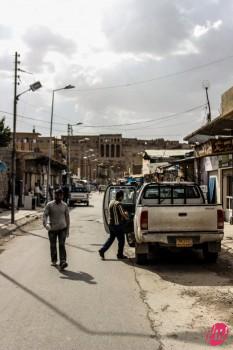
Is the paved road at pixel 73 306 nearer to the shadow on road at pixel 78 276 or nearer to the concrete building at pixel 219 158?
the shadow on road at pixel 78 276

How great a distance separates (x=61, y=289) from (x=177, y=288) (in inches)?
80.4

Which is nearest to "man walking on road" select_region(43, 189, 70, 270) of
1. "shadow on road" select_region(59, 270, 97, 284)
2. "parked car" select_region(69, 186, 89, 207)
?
"shadow on road" select_region(59, 270, 97, 284)

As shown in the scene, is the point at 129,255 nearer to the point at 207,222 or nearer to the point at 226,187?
the point at 207,222

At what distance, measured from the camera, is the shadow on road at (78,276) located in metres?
9.94

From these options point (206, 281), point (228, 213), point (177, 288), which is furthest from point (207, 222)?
point (228, 213)

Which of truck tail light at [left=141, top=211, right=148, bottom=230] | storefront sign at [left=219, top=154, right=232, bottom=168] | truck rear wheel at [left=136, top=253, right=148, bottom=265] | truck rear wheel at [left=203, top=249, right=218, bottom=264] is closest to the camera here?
truck tail light at [left=141, top=211, right=148, bottom=230]

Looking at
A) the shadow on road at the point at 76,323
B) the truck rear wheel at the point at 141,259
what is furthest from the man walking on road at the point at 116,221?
the shadow on road at the point at 76,323

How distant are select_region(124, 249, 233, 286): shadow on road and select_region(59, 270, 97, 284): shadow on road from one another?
4.85ft

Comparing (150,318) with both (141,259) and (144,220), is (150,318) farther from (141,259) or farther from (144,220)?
(141,259)

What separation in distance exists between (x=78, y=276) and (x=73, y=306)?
8.88 ft

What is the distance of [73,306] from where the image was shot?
25.3 feet

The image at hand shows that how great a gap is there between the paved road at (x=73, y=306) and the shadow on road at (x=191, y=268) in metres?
0.72

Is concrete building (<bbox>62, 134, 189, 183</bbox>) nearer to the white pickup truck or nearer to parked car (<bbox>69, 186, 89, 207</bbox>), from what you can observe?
parked car (<bbox>69, 186, 89, 207</bbox>)

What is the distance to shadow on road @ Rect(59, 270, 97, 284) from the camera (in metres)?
9.94
